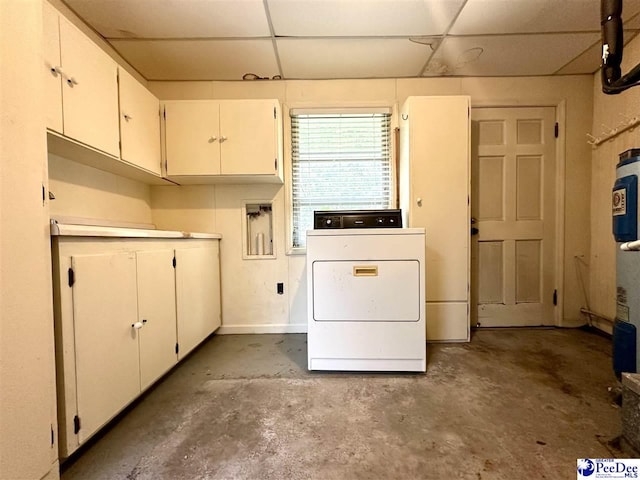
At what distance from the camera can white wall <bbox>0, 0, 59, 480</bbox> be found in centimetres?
80

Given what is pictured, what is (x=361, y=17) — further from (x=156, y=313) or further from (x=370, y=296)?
(x=156, y=313)

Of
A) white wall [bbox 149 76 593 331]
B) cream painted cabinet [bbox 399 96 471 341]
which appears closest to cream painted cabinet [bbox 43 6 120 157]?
white wall [bbox 149 76 593 331]

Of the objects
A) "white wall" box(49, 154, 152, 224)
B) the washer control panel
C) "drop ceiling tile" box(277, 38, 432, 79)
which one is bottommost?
the washer control panel

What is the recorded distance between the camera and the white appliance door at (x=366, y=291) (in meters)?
1.66

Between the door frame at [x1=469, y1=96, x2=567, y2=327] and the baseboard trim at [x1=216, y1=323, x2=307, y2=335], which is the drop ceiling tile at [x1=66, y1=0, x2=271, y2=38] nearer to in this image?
the door frame at [x1=469, y1=96, x2=567, y2=327]

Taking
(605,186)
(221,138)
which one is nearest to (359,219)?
(221,138)

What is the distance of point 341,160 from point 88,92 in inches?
71.5

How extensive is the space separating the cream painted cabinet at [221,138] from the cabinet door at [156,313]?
891mm

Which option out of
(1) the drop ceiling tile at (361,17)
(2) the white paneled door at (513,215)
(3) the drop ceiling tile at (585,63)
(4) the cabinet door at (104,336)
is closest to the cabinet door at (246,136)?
(1) the drop ceiling tile at (361,17)

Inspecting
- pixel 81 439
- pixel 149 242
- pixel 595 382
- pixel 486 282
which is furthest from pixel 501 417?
pixel 149 242

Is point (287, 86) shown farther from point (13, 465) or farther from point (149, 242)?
point (13, 465)

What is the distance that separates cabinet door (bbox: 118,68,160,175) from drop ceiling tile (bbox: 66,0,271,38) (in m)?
0.38

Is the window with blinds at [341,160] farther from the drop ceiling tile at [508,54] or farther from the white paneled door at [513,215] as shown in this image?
the white paneled door at [513,215]

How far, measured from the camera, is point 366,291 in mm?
1673
